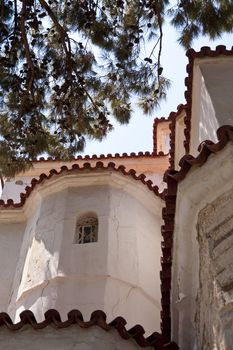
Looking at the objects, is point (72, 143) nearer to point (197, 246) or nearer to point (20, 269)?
point (20, 269)

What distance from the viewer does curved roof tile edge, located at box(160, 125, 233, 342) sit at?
19.7ft

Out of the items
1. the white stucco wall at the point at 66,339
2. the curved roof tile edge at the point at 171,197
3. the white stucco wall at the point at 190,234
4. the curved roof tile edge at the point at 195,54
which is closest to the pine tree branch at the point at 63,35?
the curved roof tile edge at the point at 195,54

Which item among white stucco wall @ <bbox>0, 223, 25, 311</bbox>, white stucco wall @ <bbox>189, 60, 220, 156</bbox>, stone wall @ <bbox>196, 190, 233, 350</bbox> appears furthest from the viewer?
white stucco wall @ <bbox>0, 223, 25, 311</bbox>

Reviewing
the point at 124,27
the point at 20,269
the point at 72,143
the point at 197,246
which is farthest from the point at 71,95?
the point at 197,246

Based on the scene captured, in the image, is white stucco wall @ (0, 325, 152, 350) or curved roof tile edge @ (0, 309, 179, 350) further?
curved roof tile edge @ (0, 309, 179, 350)

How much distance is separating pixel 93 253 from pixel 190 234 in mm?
3285

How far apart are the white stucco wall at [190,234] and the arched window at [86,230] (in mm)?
3433

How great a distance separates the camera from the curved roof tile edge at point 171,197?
237 inches

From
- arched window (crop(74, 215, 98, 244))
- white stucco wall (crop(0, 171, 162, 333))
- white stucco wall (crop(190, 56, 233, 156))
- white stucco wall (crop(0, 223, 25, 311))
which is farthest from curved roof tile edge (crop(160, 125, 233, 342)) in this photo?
white stucco wall (crop(0, 223, 25, 311))

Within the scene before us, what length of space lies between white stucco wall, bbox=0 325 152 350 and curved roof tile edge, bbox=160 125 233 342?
831mm

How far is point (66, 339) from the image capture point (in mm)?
6102

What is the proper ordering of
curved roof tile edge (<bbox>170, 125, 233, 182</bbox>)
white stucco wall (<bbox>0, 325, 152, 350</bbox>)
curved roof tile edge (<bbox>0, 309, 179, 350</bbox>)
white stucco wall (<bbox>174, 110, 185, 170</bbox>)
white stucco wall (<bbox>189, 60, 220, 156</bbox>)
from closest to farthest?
curved roof tile edge (<bbox>170, 125, 233, 182</bbox>)
white stucco wall (<bbox>0, 325, 152, 350</bbox>)
curved roof tile edge (<bbox>0, 309, 179, 350</bbox>)
white stucco wall (<bbox>189, 60, 220, 156</bbox>)
white stucco wall (<bbox>174, 110, 185, 170</bbox>)

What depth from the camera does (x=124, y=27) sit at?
9.41m

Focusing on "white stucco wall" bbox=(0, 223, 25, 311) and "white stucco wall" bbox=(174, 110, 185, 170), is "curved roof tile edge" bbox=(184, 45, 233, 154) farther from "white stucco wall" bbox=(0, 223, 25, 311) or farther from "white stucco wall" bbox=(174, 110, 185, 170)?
"white stucco wall" bbox=(0, 223, 25, 311)
